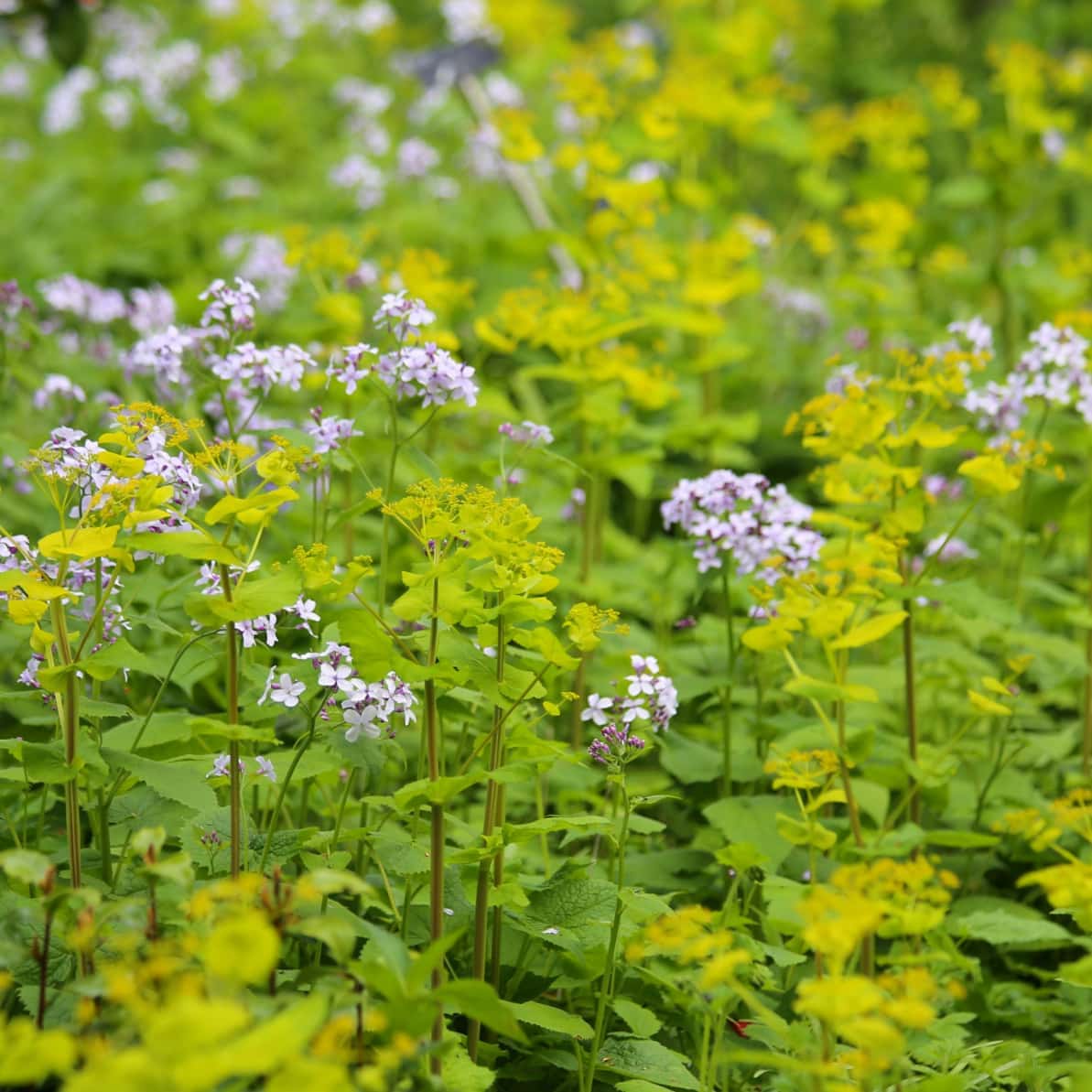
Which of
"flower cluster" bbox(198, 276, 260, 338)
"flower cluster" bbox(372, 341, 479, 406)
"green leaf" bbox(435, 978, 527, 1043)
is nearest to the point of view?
"green leaf" bbox(435, 978, 527, 1043)

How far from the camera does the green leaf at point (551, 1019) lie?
199 centimetres

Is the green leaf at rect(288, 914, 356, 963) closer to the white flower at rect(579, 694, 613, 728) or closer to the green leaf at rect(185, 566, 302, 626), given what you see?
the green leaf at rect(185, 566, 302, 626)

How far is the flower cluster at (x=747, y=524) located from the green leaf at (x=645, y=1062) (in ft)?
2.90

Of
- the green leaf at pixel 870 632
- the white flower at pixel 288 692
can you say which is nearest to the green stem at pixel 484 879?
the white flower at pixel 288 692

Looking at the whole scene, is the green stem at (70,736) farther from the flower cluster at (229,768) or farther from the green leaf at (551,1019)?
the green leaf at (551,1019)

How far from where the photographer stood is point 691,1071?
7.55 ft

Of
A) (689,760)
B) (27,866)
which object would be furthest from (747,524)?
(27,866)

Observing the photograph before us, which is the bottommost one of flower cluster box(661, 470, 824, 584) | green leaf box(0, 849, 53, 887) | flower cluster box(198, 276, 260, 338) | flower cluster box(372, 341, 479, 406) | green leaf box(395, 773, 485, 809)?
green leaf box(0, 849, 53, 887)

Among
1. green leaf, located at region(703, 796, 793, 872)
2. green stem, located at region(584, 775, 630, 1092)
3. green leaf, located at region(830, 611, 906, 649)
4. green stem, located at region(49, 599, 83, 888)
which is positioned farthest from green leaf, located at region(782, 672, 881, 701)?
green stem, located at region(49, 599, 83, 888)

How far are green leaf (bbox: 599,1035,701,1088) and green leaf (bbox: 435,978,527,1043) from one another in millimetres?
466

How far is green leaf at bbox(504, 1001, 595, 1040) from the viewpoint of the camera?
1989 millimetres

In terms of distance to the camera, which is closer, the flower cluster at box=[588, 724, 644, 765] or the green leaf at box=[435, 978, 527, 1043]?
the green leaf at box=[435, 978, 527, 1043]

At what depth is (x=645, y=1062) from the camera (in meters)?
2.09

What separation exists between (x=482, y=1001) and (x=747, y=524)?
48.2 inches
